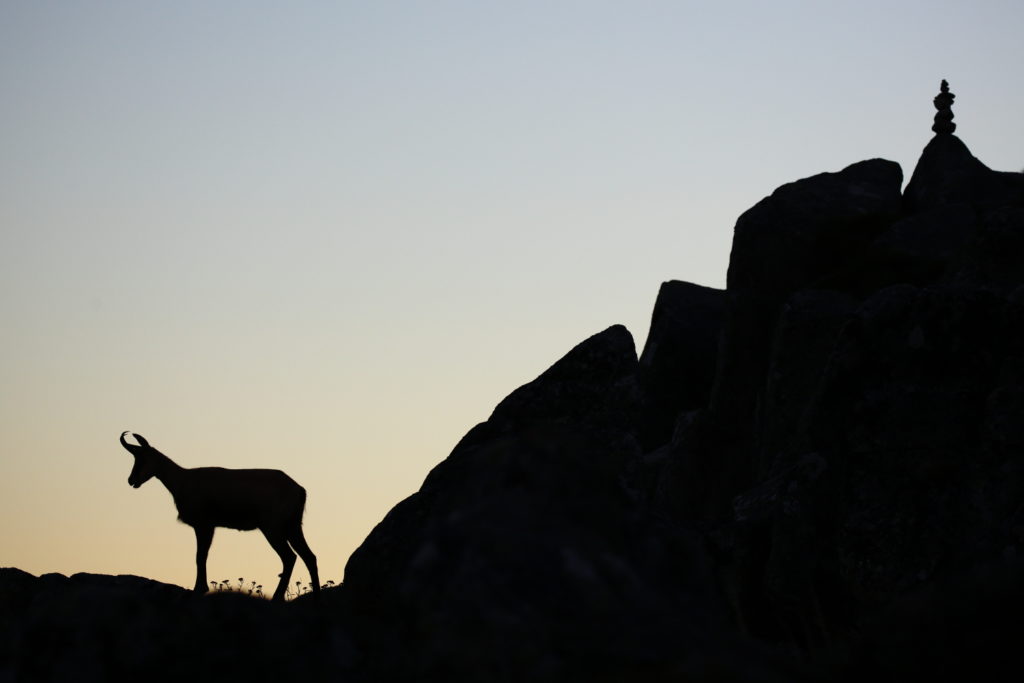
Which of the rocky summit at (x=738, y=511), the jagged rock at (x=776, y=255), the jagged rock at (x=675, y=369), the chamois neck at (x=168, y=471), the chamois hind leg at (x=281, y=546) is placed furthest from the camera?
the jagged rock at (x=675, y=369)

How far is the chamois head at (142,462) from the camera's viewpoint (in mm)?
22562

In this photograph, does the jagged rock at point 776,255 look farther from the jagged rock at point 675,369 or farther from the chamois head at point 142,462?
the chamois head at point 142,462

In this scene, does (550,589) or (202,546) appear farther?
(202,546)

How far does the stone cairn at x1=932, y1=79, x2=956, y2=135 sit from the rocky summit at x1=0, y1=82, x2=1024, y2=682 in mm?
116

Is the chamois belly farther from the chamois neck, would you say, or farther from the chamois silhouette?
the chamois neck

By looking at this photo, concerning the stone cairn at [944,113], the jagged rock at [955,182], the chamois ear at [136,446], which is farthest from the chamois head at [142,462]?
the stone cairn at [944,113]

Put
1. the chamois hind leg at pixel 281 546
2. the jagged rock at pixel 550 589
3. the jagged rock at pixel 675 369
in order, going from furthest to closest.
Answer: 1. the jagged rock at pixel 675 369
2. the chamois hind leg at pixel 281 546
3. the jagged rock at pixel 550 589

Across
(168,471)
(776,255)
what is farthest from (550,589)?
(776,255)

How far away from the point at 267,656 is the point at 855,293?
2505cm

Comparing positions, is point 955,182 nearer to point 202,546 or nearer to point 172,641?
point 202,546

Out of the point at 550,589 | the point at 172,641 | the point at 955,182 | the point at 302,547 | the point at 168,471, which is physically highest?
the point at 955,182

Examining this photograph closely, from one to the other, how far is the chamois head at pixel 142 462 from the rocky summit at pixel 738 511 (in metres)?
4.12

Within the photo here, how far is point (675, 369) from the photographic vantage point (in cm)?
3672

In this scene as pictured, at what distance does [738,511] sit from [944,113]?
21.5m
